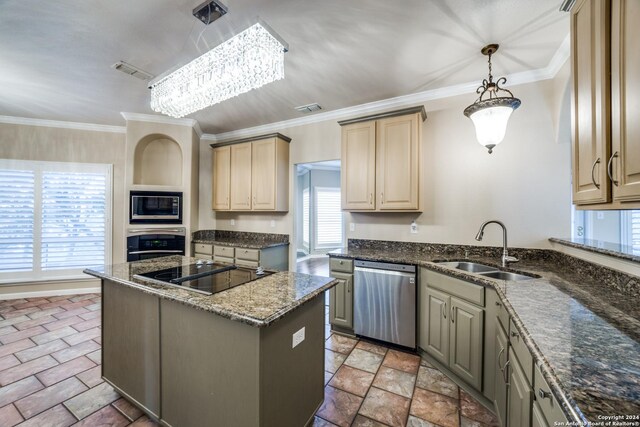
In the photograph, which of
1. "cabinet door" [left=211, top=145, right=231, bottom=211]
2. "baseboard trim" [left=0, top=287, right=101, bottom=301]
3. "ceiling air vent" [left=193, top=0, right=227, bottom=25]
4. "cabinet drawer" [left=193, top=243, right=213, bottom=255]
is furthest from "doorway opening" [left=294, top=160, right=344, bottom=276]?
"ceiling air vent" [left=193, top=0, right=227, bottom=25]

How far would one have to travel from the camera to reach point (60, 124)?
420 cm

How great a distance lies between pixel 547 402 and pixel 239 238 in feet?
13.9

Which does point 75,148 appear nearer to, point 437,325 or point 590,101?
point 437,325

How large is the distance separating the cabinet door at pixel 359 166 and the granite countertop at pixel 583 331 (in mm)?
1374

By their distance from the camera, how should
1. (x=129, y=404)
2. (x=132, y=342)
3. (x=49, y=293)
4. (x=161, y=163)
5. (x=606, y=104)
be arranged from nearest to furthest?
(x=606, y=104)
(x=132, y=342)
(x=129, y=404)
(x=49, y=293)
(x=161, y=163)

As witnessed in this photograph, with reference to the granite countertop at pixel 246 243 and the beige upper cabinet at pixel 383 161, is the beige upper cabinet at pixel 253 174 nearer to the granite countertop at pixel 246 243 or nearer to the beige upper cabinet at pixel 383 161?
the granite countertop at pixel 246 243

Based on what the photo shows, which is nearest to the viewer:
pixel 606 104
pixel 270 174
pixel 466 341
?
pixel 606 104

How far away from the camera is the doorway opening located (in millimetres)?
7312

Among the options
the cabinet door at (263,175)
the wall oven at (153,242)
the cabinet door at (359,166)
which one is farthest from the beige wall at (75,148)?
the cabinet door at (359,166)

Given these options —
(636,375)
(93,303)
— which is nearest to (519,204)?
(636,375)

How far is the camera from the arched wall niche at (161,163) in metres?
4.36

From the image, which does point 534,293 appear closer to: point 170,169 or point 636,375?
point 636,375

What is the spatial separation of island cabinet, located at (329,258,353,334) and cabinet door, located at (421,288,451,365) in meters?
0.78

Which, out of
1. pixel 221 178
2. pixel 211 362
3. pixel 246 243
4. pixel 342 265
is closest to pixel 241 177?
pixel 221 178
